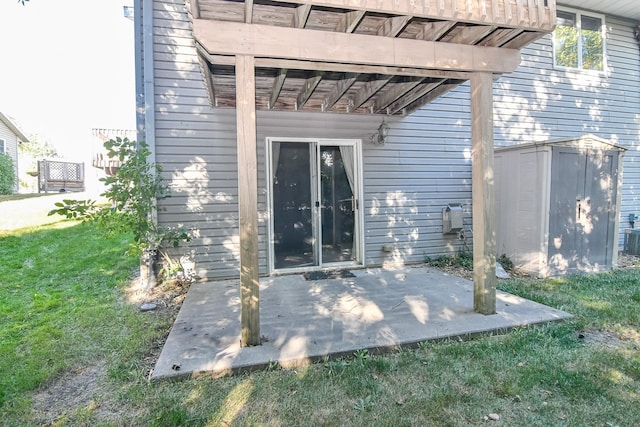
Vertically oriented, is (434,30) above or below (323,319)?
above

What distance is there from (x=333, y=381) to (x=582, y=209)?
4749 mm

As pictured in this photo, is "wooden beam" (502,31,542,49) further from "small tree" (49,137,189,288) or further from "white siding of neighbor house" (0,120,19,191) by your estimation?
"white siding of neighbor house" (0,120,19,191)

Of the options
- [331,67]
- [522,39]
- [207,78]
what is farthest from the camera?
[207,78]

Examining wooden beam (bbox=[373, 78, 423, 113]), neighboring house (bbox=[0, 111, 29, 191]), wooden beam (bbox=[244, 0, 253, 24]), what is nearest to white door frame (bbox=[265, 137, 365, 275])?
wooden beam (bbox=[373, 78, 423, 113])

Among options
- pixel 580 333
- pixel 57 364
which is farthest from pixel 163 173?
pixel 580 333

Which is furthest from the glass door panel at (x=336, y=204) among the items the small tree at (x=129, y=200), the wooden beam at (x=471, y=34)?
the wooden beam at (x=471, y=34)

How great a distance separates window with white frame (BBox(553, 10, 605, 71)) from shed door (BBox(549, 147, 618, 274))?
2.50 m

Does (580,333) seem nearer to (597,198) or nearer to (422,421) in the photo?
(422,421)

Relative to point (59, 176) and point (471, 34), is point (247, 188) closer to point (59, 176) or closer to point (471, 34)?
point (471, 34)

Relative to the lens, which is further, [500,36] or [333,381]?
[500,36]

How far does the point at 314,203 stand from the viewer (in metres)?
4.97

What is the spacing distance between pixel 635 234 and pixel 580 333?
5.07m

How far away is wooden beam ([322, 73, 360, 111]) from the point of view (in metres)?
3.59

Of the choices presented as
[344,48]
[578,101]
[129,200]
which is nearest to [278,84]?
[344,48]
